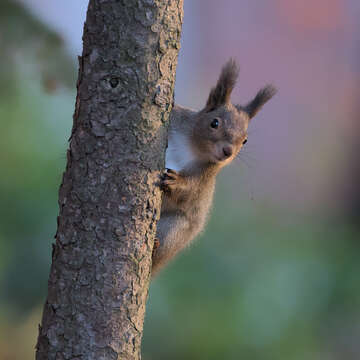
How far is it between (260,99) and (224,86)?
182 mm

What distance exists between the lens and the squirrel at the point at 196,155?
1.64 m

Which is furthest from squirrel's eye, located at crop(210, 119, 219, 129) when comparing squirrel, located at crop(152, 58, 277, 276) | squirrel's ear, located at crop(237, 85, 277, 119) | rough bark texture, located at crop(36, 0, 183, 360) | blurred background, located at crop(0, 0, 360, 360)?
blurred background, located at crop(0, 0, 360, 360)

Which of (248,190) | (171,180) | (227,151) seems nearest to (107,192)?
(171,180)

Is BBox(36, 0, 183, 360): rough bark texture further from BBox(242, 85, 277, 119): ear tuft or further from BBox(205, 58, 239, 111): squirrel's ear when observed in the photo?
BBox(242, 85, 277, 119): ear tuft

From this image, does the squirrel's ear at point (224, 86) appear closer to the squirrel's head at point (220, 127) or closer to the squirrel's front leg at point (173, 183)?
the squirrel's head at point (220, 127)

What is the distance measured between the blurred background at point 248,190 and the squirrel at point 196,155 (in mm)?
839

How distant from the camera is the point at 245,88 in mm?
2725

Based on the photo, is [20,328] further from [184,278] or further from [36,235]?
[184,278]

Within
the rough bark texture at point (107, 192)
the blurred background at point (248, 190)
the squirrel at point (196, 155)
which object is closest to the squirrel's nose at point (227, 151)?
the squirrel at point (196, 155)

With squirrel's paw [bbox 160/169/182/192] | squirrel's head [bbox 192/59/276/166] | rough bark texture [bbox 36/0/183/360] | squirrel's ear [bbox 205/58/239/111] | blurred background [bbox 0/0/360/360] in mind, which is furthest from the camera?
blurred background [bbox 0/0/360/360]

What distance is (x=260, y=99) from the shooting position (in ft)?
5.57

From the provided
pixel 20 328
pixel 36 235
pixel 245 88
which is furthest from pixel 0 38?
pixel 20 328

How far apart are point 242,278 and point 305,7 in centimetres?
158

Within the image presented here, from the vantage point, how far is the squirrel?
164 centimetres
